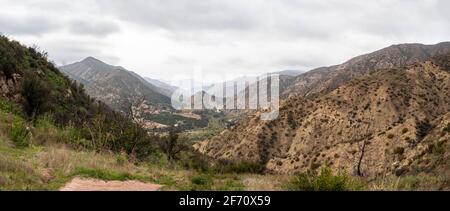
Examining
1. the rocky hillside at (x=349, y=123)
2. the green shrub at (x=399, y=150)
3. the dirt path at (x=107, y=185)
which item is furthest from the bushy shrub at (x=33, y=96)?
the rocky hillside at (x=349, y=123)

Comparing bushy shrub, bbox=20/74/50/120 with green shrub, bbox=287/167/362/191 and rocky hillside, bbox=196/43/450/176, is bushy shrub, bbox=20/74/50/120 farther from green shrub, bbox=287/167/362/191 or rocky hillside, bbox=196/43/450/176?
rocky hillside, bbox=196/43/450/176

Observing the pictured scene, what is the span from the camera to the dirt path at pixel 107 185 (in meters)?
8.83

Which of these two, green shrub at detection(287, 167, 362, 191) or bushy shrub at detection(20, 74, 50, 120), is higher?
bushy shrub at detection(20, 74, 50, 120)

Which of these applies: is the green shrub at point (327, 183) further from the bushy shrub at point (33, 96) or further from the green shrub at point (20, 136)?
the bushy shrub at point (33, 96)

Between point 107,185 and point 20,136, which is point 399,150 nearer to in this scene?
point 20,136

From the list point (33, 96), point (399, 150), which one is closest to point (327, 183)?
point (33, 96)

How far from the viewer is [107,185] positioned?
950 centimetres

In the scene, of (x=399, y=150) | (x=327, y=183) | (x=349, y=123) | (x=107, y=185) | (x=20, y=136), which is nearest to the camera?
(x=327, y=183)

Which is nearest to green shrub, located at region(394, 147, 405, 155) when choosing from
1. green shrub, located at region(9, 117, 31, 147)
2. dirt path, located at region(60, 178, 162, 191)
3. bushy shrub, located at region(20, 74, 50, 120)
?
bushy shrub, located at region(20, 74, 50, 120)

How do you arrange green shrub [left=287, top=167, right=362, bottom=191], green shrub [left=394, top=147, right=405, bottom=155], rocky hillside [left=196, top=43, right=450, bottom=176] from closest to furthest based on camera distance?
green shrub [left=287, top=167, right=362, bottom=191]
green shrub [left=394, top=147, right=405, bottom=155]
rocky hillside [left=196, top=43, right=450, bottom=176]

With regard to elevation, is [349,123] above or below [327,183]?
below

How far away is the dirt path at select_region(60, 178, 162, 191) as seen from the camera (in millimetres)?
8828
